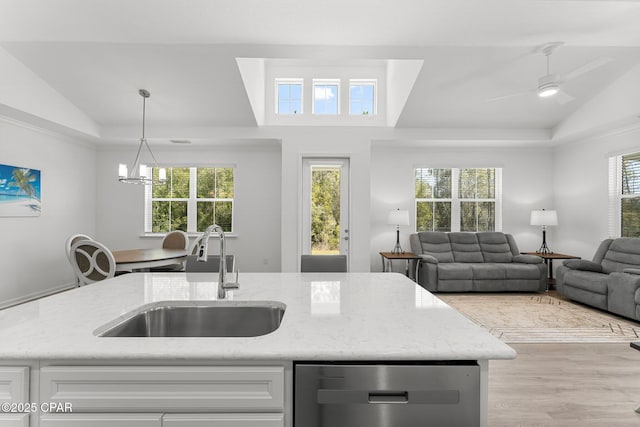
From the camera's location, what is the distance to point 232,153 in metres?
6.22

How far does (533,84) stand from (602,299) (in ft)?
9.13

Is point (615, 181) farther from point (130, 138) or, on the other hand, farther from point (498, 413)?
point (130, 138)

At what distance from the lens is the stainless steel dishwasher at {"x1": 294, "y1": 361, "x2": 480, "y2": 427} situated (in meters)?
0.98

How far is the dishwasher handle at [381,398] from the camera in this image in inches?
38.7

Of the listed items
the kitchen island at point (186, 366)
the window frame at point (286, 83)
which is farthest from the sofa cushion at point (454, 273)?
the kitchen island at point (186, 366)

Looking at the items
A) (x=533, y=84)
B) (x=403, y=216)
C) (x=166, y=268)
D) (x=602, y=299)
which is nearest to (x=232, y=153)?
(x=166, y=268)

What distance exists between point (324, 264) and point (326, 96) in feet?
13.4

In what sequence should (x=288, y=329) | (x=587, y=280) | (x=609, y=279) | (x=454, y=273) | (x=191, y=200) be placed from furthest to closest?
(x=191, y=200)
(x=454, y=273)
(x=587, y=280)
(x=609, y=279)
(x=288, y=329)

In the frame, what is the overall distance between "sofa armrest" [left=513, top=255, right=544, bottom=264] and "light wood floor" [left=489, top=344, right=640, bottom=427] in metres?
2.30

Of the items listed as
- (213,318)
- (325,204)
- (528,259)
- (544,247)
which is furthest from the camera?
(544,247)

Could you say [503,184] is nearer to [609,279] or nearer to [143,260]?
[609,279]

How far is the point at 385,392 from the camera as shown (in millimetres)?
1001

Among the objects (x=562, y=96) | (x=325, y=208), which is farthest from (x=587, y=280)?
(x=325, y=208)

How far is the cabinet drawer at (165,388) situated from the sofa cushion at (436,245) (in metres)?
5.15
